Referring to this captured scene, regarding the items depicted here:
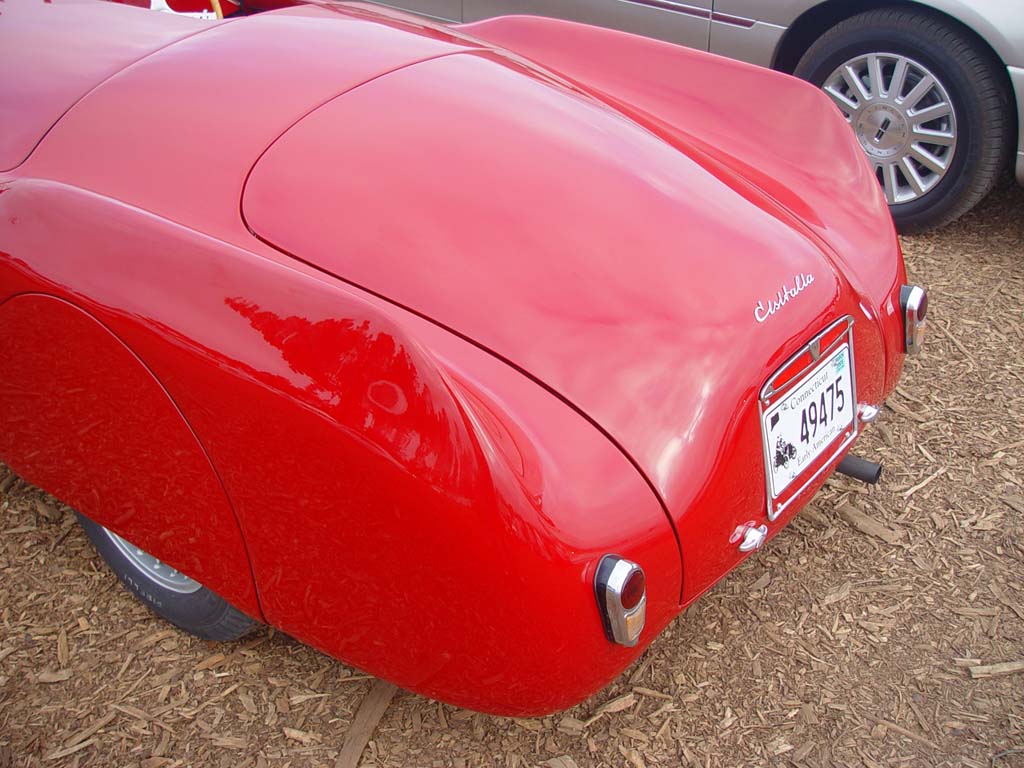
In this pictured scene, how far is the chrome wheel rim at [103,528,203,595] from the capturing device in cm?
237

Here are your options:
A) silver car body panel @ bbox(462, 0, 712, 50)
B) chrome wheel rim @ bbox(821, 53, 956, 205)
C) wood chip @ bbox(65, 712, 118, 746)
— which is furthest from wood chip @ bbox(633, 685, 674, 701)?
silver car body panel @ bbox(462, 0, 712, 50)

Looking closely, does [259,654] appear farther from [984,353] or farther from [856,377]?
[984,353]

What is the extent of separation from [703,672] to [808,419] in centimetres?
69

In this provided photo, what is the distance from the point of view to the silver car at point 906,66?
3.78 m

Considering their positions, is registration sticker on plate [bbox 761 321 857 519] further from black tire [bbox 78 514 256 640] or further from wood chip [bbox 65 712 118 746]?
wood chip [bbox 65 712 118 746]

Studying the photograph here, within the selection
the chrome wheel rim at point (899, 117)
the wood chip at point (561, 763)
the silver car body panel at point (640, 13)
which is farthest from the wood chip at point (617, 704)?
the silver car body panel at point (640, 13)

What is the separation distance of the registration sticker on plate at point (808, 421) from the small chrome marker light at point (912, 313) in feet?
0.97

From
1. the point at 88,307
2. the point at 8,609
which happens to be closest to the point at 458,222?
the point at 88,307

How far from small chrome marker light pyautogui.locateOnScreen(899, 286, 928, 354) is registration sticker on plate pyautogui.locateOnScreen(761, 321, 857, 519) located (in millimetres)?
295

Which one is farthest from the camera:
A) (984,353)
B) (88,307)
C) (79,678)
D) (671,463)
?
(984,353)

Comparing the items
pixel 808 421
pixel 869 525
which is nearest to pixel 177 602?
pixel 808 421

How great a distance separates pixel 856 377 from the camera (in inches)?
85.4

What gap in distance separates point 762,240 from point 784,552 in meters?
0.96

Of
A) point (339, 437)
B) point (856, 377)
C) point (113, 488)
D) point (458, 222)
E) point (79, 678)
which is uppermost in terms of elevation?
point (458, 222)
